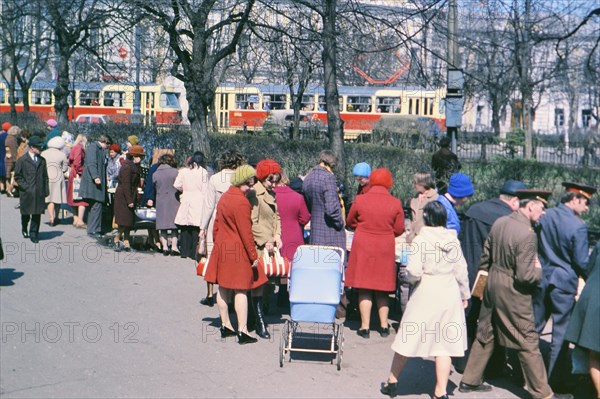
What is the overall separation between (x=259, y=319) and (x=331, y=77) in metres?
7.50

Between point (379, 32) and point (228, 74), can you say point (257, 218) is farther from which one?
point (228, 74)

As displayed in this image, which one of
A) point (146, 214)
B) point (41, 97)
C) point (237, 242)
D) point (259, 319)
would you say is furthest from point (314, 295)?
point (41, 97)

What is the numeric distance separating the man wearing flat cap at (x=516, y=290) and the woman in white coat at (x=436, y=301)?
0.43 meters

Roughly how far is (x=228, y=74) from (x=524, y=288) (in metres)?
35.7

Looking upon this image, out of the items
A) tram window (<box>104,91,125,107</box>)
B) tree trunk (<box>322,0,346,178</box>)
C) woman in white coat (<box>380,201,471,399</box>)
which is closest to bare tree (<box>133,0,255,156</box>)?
tree trunk (<box>322,0,346,178</box>)

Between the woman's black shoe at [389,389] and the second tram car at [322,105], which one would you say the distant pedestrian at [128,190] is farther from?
the second tram car at [322,105]

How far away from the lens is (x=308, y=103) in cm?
4988

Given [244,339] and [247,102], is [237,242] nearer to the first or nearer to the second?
[244,339]

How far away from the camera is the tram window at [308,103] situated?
1960 inches

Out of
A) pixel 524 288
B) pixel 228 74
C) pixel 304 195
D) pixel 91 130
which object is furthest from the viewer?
pixel 228 74

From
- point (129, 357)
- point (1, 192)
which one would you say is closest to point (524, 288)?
point (129, 357)

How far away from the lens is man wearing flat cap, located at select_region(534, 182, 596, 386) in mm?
7426

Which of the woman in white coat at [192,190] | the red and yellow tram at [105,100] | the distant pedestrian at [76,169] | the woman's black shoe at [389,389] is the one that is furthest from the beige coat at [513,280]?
the red and yellow tram at [105,100]

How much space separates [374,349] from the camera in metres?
9.17
